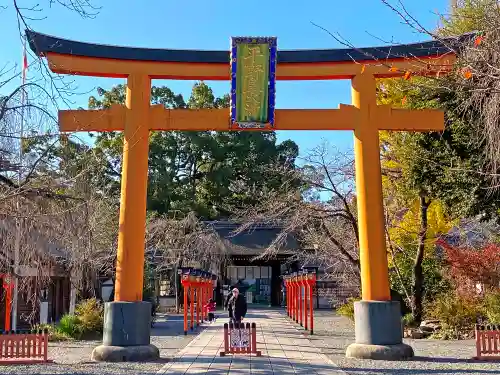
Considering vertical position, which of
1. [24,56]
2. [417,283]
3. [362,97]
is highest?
[362,97]

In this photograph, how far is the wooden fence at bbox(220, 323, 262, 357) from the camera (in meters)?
11.5

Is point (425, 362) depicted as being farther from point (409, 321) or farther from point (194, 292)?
point (194, 292)

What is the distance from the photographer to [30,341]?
11.0 metres

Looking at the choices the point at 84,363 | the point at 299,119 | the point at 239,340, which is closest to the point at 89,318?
the point at 84,363

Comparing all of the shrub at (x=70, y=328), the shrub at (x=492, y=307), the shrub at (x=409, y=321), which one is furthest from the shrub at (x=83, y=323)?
the shrub at (x=492, y=307)

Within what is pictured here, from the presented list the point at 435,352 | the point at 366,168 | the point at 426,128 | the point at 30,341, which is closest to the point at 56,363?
the point at 30,341

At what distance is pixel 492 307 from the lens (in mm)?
14727

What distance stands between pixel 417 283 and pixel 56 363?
11.6 m

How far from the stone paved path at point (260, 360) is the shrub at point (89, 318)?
130 inches

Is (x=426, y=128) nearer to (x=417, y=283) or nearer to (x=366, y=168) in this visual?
(x=366, y=168)

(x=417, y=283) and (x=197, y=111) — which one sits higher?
(x=197, y=111)

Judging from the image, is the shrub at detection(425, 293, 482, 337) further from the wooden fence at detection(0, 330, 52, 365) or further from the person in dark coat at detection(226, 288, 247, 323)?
the wooden fence at detection(0, 330, 52, 365)

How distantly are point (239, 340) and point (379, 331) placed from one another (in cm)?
294

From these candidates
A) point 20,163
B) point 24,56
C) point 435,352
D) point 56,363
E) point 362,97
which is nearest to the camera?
point 24,56
